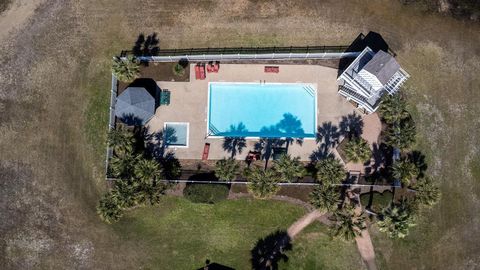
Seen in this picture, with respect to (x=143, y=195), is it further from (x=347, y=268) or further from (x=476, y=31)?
(x=476, y=31)

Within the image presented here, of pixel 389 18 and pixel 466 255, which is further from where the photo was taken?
pixel 389 18

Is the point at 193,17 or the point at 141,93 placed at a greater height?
the point at 193,17

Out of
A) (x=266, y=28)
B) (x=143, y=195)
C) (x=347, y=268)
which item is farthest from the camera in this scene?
(x=266, y=28)

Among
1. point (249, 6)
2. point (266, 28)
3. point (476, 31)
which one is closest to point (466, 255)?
point (476, 31)

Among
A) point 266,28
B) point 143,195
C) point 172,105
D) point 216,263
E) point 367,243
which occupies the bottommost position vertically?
point 216,263

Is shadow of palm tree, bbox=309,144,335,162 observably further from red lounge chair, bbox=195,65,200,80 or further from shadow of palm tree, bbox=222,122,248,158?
red lounge chair, bbox=195,65,200,80

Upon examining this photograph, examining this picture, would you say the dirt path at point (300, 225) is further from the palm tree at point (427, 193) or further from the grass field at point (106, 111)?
the palm tree at point (427, 193)

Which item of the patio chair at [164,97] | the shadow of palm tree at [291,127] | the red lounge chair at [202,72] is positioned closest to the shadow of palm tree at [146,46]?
the patio chair at [164,97]
